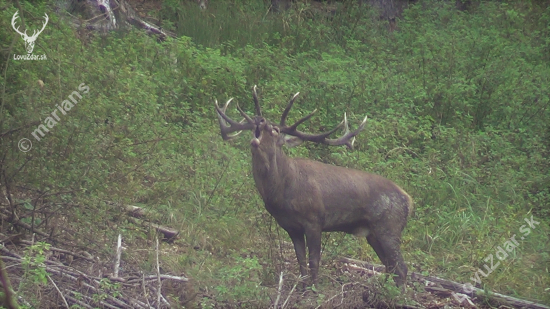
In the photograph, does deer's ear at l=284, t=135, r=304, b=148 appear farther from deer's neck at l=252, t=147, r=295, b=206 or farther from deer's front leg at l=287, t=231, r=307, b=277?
deer's front leg at l=287, t=231, r=307, b=277

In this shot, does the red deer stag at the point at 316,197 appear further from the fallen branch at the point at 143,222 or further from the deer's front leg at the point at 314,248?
the fallen branch at the point at 143,222

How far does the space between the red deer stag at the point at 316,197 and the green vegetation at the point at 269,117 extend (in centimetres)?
65

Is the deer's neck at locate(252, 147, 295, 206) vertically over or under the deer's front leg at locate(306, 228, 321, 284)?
over

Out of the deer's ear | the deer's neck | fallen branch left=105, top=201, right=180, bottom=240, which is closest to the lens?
the deer's neck

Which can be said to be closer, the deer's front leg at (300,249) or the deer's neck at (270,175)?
the deer's neck at (270,175)

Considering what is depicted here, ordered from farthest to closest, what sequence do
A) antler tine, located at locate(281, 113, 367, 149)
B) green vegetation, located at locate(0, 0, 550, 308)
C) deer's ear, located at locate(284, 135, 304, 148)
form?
green vegetation, located at locate(0, 0, 550, 308)
deer's ear, located at locate(284, 135, 304, 148)
antler tine, located at locate(281, 113, 367, 149)

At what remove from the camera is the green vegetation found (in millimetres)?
7520

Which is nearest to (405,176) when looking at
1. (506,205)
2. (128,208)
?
(506,205)

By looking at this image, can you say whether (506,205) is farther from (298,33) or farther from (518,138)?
(298,33)

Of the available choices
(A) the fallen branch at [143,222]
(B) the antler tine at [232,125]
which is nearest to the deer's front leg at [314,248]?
(B) the antler tine at [232,125]

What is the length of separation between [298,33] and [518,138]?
520 cm

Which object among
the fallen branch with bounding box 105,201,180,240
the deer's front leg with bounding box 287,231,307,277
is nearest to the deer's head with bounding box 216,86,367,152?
the deer's front leg with bounding box 287,231,307,277

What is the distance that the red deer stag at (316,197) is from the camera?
7.00 metres

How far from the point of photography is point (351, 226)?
24.3 ft
